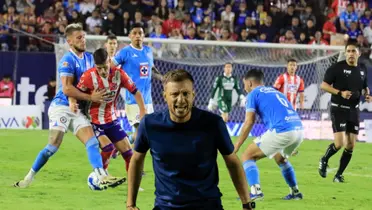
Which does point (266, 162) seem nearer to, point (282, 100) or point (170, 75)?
point (282, 100)

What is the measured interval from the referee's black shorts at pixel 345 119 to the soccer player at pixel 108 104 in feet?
14.4

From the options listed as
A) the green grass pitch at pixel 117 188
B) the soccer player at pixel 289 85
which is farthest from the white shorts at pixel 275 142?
the soccer player at pixel 289 85

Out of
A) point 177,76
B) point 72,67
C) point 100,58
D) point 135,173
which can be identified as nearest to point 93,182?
point 72,67

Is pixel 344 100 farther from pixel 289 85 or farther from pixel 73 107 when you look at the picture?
pixel 289 85

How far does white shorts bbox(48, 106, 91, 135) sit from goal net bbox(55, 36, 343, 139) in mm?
12231

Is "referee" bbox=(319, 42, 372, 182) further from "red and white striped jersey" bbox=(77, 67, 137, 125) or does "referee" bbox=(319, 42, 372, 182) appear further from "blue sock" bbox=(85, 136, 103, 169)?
"blue sock" bbox=(85, 136, 103, 169)

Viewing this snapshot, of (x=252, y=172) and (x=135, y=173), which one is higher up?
(x=135, y=173)

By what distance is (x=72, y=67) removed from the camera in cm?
1209

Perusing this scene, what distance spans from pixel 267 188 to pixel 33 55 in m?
13.8

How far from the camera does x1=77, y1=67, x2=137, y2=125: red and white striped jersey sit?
11.9 m

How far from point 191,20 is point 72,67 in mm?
15780

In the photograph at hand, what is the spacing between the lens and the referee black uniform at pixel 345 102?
49.5 ft

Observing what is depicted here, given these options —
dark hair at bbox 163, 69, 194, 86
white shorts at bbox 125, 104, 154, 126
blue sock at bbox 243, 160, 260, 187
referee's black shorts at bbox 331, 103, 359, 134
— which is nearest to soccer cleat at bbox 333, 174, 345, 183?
referee's black shorts at bbox 331, 103, 359, 134

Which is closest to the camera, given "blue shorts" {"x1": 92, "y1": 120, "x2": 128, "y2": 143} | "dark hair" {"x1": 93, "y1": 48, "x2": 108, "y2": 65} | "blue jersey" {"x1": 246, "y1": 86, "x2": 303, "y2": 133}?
"blue jersey" {"x1": 246, "y1": 86, "x2": 303, "y2": 133}
